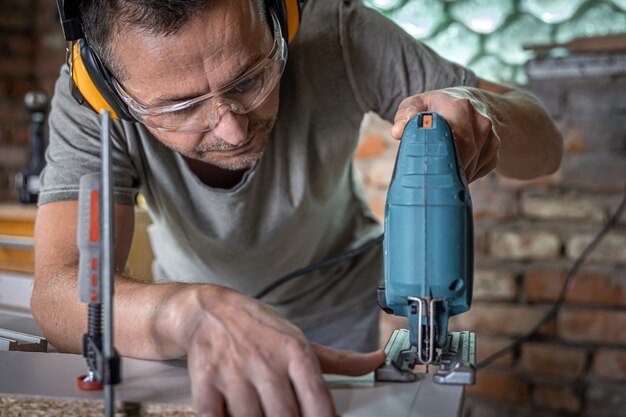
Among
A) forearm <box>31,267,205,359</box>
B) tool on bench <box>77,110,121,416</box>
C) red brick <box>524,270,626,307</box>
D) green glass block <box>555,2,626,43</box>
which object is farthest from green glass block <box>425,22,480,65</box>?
tool on bench <box>77,110,121,416</box>

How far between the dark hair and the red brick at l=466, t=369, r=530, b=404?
4.43 ft

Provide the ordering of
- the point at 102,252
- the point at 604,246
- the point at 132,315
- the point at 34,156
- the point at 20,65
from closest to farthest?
the point at 102,252 → the point at 132,315 → the point at 604,246 → the point at 34,156 → the point at 20,65

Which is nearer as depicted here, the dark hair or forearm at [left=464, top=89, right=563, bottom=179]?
the dark hair

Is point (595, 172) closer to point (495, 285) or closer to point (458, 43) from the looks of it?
point (495, 285)

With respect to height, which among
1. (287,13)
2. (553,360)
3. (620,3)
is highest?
(620,3)

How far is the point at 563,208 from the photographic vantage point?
6.07ft

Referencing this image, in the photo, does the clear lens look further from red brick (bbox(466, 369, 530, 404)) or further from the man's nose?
red brick (bbox(466, 369, 530, 404))

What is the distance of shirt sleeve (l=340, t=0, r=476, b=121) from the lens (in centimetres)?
131

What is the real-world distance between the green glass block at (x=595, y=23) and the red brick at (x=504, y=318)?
727mm

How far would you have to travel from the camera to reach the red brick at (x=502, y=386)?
6.36 ft

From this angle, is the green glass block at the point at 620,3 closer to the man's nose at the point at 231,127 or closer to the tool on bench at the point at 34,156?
the man's nose at the point at 231,127

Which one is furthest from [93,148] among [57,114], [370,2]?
[370,2]

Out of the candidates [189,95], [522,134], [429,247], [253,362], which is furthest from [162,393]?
[522,134]

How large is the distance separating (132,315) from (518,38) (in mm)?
1443
